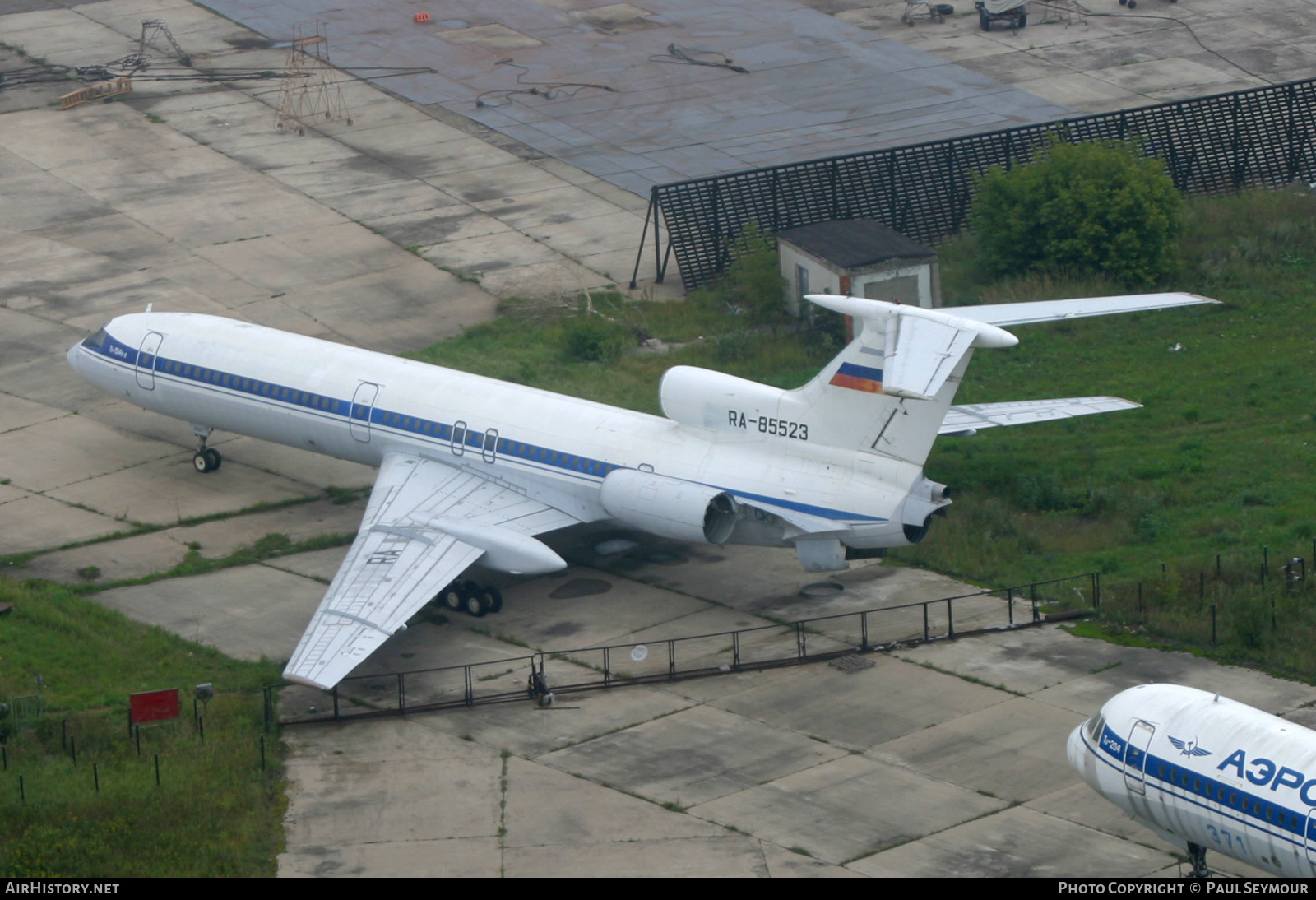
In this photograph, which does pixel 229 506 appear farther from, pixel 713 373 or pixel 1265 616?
pixel 1265 616

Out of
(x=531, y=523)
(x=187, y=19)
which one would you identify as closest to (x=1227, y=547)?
(x=531, y=523)

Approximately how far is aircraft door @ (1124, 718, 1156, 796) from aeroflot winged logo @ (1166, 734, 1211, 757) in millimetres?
383

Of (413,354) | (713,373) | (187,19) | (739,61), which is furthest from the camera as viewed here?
(187,19)

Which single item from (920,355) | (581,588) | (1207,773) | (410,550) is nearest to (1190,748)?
(1207,773)

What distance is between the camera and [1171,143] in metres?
52.1

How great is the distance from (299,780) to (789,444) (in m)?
10.2

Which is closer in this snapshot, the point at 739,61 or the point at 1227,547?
the point at 1227,547

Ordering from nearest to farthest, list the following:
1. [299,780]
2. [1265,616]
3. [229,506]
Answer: [299,780]
[1265,616]
[229,506]

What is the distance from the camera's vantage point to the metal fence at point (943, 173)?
4856cm

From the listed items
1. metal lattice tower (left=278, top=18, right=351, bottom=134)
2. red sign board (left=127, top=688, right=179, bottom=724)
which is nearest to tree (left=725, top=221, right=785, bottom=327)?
metal lattice tower (left=278, top=18, right=351, bottom=134)

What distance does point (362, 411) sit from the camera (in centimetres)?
3531

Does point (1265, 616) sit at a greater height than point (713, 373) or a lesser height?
lesser

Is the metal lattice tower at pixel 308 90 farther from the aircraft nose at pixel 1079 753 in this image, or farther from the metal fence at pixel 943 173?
the aircraft nose at pixel 1079 753

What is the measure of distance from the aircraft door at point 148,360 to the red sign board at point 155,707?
1367 centimetres
